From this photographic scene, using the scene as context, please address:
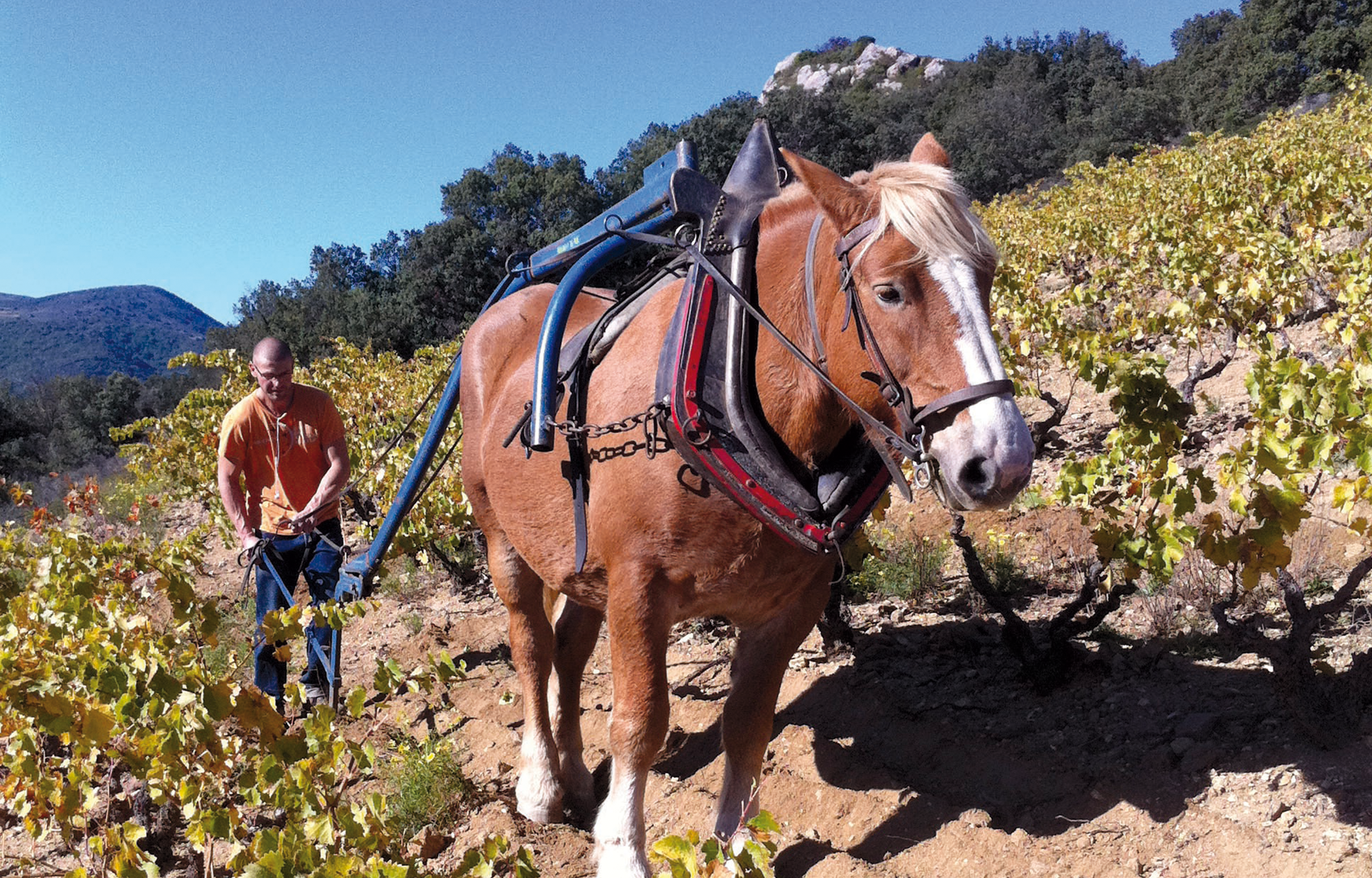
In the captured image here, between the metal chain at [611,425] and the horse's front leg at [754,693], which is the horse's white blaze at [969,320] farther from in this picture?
the horse's front leg at [754,693]

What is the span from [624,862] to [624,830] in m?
0.09

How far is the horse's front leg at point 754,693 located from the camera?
263cm

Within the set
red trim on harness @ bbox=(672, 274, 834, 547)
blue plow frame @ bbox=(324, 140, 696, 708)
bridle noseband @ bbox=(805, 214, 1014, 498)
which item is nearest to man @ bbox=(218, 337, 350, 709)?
blue plow frame @ bbox=(324, 140, 696, 708)

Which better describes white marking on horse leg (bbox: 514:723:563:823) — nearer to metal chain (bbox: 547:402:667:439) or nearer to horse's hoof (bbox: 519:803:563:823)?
horse's hoof (bbox: 519:803:563:823)

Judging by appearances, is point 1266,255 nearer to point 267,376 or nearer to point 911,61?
point 267,376

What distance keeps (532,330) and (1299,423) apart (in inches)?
102

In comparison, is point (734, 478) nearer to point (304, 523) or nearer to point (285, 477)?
point (304, 523)

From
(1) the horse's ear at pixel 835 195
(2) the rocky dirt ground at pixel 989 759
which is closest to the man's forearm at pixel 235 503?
(2) the rocky dirt ground at pixel 989 759

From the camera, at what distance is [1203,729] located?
2857 millimetres

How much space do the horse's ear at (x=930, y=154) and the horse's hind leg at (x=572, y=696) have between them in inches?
79.8

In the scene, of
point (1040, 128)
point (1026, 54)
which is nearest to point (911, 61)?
point (1026, 54)

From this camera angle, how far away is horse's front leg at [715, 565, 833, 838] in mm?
2631

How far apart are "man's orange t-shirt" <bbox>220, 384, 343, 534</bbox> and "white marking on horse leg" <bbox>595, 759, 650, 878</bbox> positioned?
2.41 m

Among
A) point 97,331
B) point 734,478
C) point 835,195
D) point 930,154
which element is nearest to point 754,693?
point 734,478
